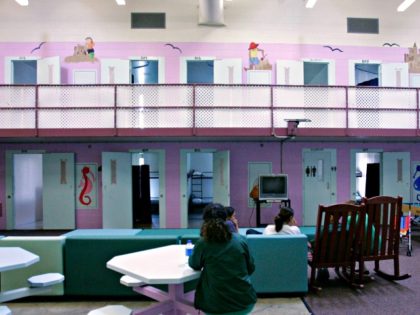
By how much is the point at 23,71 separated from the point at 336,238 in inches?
428

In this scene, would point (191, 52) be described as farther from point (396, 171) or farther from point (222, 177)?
point (396, 171)

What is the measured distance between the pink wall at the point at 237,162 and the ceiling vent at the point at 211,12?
349 centimetres

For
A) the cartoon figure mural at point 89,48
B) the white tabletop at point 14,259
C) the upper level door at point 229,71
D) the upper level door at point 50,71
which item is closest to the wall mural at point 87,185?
the upper level door at point 50,71

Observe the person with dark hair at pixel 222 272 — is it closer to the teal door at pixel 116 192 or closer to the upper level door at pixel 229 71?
the teal door at pixel 116 192

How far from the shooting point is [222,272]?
2684mm

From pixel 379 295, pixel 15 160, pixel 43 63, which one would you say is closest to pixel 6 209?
pixel 15 160

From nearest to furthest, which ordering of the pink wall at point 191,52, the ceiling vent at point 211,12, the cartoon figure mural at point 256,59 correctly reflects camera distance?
1. the ceiling vent at point 211,12
2. the cartoon figure mural at point 256,59
3. the pink wall at point 191,52

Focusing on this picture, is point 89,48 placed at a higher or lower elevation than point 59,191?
higher

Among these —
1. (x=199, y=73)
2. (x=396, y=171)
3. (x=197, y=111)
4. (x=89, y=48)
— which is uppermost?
(x=199, y=73)

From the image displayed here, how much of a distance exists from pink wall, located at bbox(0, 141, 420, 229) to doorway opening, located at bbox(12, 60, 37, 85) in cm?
230

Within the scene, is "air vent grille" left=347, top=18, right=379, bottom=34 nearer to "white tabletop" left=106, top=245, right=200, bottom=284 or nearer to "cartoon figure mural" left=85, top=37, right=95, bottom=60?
"cartoon figure mural" left=85, top=37, right=95, bottom=60

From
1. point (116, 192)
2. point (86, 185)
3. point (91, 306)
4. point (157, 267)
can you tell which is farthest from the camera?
point (86, 185)

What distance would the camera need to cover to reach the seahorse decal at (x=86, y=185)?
9.77 metres

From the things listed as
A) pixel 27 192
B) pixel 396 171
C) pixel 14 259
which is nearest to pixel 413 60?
pixel 396 171
